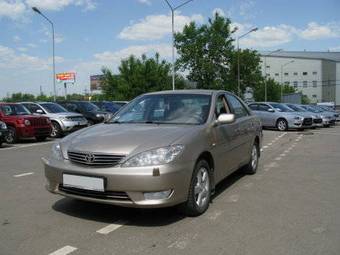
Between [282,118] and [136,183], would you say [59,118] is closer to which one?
Answer: [282,118]

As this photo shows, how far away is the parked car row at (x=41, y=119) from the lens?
54.2 feet

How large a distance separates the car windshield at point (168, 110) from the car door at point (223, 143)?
0.83 ft

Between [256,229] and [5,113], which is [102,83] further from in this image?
[256,229]

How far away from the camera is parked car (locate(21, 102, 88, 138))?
64.1 ft

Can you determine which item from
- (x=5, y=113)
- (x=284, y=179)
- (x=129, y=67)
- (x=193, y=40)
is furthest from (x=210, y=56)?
(x=284, y=179)

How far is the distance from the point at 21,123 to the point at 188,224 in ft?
41.3

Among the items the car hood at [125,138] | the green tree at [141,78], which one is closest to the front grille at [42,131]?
the car hood at [125,138]

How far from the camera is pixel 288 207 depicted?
20.1 ft

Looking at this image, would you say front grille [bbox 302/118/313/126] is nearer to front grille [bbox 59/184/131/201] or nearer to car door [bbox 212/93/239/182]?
car door [bbox 212/93/239/182]

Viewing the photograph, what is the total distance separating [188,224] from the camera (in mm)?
5285

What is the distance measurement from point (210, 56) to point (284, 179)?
154ft

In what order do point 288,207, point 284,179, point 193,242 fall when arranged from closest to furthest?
1. point 193,242
2. point 288,207
3. point 284,179

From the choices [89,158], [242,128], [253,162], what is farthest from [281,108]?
[89,158]

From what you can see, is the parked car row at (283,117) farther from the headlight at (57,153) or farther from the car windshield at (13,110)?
the headlight at (57,153)
